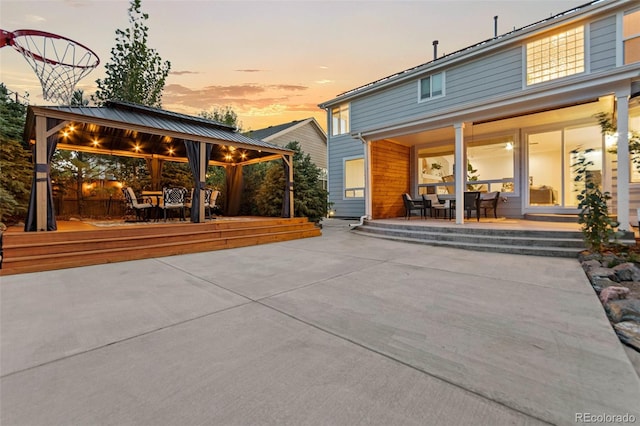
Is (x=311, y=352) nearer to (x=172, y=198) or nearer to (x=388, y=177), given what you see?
(x=172, y=198)

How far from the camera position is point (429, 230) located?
684 cm

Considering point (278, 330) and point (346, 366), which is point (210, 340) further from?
point (346, 366)

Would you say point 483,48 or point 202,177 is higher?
point 483,48

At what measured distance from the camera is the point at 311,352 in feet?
6.15

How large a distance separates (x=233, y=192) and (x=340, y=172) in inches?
177

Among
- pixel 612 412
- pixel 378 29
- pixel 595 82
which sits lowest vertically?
pixel 612 412

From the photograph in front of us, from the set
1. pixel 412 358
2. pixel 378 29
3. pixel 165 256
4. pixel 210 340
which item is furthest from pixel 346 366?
pixel 378 29

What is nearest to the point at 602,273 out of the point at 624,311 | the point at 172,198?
the point at 624,311

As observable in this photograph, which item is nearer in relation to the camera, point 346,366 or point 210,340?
point 346,366

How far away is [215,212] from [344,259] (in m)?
7.64

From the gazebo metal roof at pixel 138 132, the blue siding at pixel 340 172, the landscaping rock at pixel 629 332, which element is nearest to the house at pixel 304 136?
the blue siding at pixel 340 172

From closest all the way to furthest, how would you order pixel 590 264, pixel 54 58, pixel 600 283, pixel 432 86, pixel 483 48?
1. pixel 600 283
2. pixel 590 264
3. pixel 54 58
4. pixel 483 48
5. pixel 432 86

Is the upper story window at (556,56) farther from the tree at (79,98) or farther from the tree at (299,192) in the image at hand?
the tree at (79,98)

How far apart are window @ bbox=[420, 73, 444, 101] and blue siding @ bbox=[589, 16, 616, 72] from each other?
3.65 m
